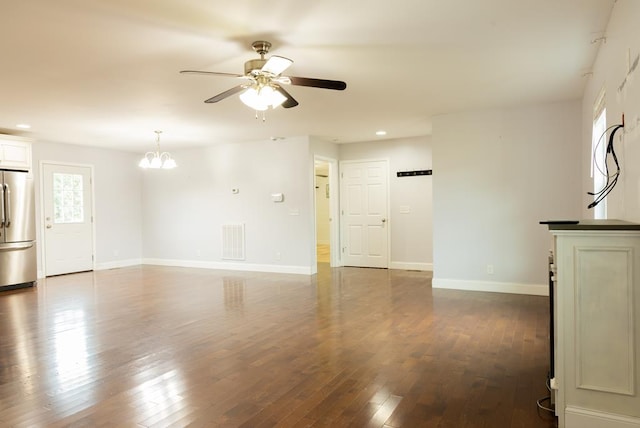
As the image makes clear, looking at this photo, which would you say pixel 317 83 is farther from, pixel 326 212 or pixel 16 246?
pixel 326 212

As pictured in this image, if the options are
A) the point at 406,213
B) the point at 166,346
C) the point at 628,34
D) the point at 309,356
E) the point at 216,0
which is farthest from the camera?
the point at 406,213

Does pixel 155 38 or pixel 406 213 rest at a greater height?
pixel 155 38

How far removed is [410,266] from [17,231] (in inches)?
267

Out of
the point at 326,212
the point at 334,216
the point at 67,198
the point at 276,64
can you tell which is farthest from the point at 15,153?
the point at 326,212

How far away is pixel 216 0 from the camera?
2.62 m

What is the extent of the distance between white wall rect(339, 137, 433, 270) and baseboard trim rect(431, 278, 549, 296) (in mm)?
1708

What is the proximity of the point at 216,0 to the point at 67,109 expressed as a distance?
3616 millimetres

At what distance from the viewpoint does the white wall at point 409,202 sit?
25.4 feet

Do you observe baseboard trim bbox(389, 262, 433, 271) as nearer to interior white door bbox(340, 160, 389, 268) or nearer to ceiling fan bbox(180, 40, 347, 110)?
interior white door bbox(340, 160, 389, 268)

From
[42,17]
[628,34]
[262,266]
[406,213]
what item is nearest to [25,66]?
[42,17]

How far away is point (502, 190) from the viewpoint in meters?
5.59

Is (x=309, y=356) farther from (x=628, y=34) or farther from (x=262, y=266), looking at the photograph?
(x=262, y=266)

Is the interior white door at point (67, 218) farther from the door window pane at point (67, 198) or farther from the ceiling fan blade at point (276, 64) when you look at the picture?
the ceiling fan blade at point (276, 64)

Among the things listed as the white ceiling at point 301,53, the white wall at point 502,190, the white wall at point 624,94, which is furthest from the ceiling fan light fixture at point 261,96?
the white wall at point 502,190
